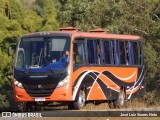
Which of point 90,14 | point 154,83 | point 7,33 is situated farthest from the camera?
point 7,33

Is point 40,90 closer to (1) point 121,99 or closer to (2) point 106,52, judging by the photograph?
(2) point 106,52

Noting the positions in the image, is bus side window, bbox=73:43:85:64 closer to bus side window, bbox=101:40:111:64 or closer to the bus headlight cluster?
bus side window, bbox=101:40:111:64

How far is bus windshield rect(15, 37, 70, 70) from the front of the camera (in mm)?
19500

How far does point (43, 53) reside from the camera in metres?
19.7

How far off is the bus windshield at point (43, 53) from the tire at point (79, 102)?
135 cm

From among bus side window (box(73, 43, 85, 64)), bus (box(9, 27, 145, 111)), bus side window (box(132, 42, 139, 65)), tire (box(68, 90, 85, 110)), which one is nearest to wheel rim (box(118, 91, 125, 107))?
bus (box(9, 27, 145, 111))

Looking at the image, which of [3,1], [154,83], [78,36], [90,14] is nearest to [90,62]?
[78,36]

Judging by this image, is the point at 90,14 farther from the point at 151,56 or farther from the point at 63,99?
the point at 63,99

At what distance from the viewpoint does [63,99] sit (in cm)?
1939

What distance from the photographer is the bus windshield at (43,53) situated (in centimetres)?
1950

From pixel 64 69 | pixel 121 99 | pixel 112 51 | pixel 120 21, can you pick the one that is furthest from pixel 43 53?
pixel 120 21

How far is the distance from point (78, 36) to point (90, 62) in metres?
1.24

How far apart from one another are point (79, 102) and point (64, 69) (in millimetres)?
1432

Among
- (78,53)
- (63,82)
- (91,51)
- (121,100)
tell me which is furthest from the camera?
(121,100)
